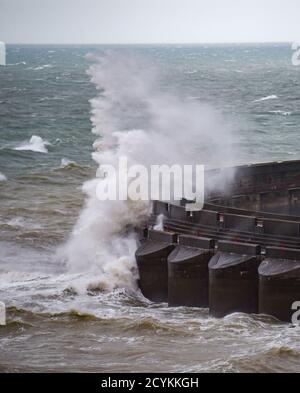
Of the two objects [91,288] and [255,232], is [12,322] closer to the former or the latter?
[91,288]

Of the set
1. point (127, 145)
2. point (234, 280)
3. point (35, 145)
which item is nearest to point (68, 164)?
point (35, 145)

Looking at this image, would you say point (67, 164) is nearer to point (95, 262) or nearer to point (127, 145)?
point (127, 145)

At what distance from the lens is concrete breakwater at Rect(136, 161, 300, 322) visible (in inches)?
1009

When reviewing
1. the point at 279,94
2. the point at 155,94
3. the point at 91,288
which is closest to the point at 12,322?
the point at 91,288

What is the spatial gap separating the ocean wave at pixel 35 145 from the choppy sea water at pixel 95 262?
7 cm

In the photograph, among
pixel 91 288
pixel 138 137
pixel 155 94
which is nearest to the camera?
pixel 91 288

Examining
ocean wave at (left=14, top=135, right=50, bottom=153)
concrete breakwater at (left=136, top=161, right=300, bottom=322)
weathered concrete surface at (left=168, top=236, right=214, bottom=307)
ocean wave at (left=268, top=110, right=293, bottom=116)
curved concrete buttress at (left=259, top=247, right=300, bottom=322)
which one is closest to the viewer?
curved concrete buttress at (left=259, top=247, right=300, bottom=322)

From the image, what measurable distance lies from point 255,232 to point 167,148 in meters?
13.4

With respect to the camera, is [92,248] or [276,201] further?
[276,201]

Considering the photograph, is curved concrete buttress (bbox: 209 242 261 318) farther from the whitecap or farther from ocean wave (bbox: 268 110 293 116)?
ocean wave (bbox: 268 110 293 116)

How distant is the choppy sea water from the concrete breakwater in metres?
0.47

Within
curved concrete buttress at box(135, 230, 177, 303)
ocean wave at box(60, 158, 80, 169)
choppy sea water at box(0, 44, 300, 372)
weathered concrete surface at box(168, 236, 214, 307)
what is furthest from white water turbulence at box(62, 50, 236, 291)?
ocean wave at box(60, 158, 80, 169)

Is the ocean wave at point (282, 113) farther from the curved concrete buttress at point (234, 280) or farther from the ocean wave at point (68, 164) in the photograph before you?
the curved concrete buttress at point (234, 280)

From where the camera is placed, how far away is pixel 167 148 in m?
40.0
